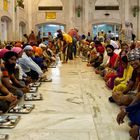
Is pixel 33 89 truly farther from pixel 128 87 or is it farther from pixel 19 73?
pixel 128 87

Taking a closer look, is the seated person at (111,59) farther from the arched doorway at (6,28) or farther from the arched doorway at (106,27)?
the arched doorway at (106,27)

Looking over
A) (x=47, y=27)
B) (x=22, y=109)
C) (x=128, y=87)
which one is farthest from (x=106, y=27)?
(x=22, y=109)

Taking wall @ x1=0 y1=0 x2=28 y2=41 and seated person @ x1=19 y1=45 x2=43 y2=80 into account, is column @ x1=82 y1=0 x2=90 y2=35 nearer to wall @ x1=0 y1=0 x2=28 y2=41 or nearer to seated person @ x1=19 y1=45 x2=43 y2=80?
wall @ x1=0 y1=0 x2=28 y2=41

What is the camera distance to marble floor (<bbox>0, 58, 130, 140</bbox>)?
4918 mm

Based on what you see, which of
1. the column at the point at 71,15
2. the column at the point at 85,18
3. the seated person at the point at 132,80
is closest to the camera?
the seated person at the point at 132,80

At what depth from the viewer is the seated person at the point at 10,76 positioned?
6.89 metres

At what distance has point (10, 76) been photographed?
7.50 meters

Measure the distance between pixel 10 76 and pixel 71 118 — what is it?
2159 mm

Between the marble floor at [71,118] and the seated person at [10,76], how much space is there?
17.4 inches

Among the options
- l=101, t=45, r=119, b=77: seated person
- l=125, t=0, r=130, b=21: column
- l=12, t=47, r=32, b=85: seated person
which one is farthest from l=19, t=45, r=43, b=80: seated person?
l=125, t=0, r=130, b=21: column

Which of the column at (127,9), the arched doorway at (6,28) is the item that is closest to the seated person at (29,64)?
the arched doorway at (6,28)

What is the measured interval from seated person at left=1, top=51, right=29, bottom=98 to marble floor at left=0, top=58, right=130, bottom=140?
442 millimetres

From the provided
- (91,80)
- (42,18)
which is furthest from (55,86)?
(42,18)

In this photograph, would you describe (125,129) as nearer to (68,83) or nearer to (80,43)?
(68,83)
